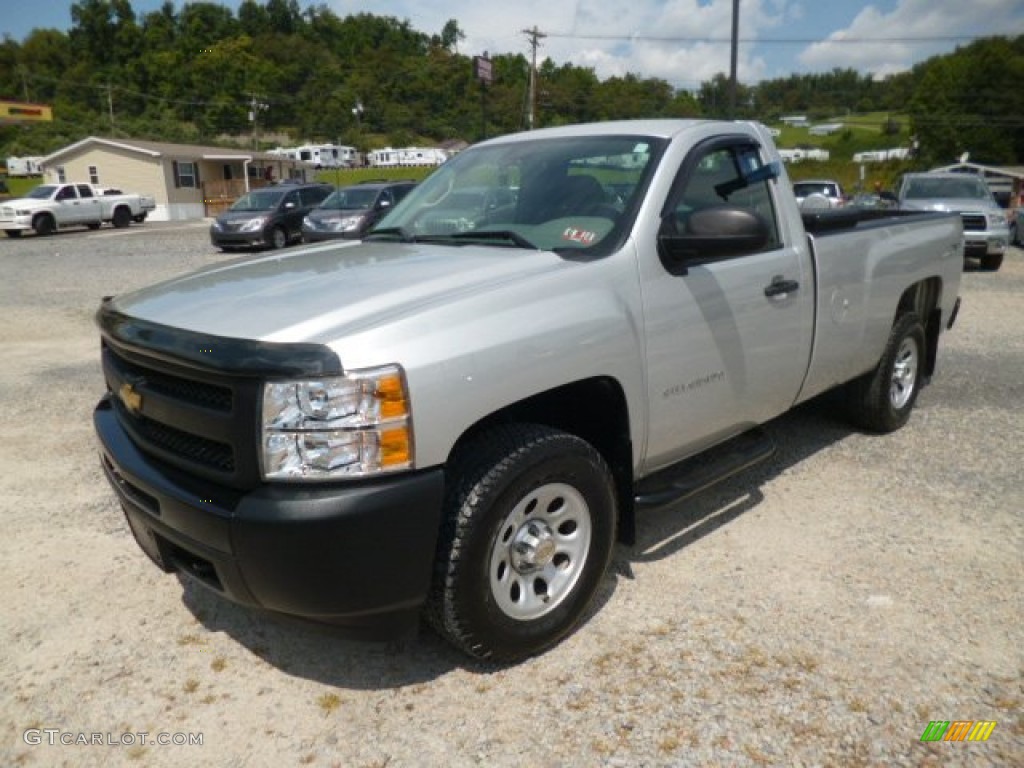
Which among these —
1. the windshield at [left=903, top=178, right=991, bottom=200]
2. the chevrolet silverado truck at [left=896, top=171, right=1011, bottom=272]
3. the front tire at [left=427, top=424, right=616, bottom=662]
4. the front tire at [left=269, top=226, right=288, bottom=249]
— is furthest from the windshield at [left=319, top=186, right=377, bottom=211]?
the front tire at [left=427, top=424, right=616, bottom=662]

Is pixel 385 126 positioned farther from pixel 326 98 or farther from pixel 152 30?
pixel 152 30

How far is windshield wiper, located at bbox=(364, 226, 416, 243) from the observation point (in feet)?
12.0

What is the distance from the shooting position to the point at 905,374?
17.2ft

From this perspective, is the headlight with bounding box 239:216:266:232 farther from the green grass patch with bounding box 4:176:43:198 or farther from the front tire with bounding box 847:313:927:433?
the green grass patch with bounding box 4:176:43:198

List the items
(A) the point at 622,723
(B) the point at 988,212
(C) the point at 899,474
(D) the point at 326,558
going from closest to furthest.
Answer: (D) the point at 326,558 → (A) the point at 622,723 → (C) the point at 899,474 → (B) the point at 988,212

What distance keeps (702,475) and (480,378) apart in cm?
139

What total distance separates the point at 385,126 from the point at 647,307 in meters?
112

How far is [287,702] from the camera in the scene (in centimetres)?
266

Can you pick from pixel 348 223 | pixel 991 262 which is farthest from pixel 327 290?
pixel 991 262

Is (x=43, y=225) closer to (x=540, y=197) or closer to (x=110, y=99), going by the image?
(x=540, y=197)

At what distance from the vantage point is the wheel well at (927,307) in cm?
508

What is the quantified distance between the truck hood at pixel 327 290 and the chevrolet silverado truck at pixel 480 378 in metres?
0.01

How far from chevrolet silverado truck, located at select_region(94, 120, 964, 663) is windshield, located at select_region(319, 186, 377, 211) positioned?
1470 centimetres

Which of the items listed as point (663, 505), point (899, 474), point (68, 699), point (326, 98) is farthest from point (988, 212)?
point (326, 98)
